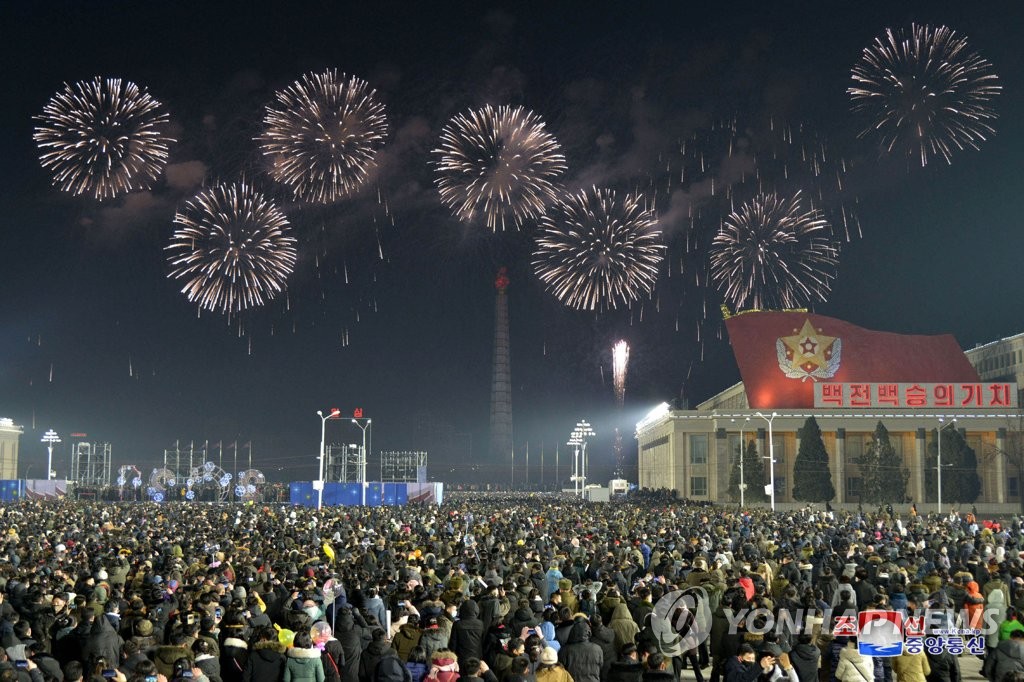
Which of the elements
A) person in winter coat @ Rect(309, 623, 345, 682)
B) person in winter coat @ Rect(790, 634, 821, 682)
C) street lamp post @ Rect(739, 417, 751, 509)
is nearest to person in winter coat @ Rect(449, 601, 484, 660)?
person in winter coat @ Rect(309, 623, 345, 682)

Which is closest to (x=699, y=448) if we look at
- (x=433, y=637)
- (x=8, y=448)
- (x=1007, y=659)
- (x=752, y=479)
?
(x=752, y=479)

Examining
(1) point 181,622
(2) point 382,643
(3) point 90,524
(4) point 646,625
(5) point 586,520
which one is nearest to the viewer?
(2) point 382,643

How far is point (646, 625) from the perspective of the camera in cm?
1628

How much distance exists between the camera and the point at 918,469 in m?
91.2

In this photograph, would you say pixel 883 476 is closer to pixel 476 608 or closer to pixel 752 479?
pixel 752 479

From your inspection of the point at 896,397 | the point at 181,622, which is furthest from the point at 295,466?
the point at 181,622

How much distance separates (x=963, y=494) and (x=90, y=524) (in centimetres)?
6620

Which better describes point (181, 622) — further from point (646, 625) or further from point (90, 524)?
point (90, 524)

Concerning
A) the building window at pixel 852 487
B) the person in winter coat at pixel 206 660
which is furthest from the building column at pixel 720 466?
the person in winter coat at pixel 206 660

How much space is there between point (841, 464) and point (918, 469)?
6086mm

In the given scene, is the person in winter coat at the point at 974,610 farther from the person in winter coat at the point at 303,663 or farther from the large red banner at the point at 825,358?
the large red banner at the point at 825,358

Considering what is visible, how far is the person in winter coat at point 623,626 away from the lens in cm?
1544

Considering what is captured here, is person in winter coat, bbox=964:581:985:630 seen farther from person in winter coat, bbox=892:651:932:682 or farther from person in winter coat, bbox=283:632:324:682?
person in winter coat, bbox=283:632:324:682

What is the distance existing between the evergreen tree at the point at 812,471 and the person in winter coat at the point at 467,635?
7501 centimetres
